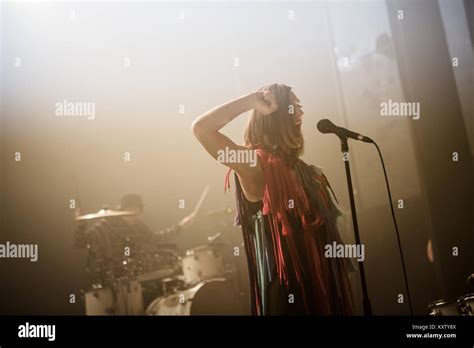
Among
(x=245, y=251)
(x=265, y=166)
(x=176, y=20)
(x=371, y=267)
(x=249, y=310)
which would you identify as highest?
(x=176, y=20)

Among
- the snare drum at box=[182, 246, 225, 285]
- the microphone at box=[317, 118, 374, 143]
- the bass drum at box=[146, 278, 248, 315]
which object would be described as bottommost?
the bass drum at box=[146, 278, 248, 315]

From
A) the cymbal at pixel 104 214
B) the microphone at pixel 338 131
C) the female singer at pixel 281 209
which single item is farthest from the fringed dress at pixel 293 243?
the cymbal at pixel 104 214

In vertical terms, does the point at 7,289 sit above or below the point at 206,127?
below

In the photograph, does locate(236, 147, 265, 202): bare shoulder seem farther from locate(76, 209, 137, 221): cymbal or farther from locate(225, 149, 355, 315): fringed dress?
locate(76, 209, 137, 221): cymbal

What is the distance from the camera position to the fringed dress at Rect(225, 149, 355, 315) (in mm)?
2539

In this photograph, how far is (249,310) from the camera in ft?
8.41

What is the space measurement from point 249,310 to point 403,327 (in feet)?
2.84

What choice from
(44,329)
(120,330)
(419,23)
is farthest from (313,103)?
(44,329)

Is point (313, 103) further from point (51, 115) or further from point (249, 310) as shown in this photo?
point (51, 115)

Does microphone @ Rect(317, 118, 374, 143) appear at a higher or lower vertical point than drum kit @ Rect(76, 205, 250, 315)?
higher

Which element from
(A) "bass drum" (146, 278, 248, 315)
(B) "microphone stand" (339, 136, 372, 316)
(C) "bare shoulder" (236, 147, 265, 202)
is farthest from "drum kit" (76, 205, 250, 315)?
(B) "microphone stand" (339, 136, 372, 316)

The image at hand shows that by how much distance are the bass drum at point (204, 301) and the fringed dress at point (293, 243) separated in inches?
4.7

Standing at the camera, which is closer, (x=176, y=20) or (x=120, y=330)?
(x=120, y=330)

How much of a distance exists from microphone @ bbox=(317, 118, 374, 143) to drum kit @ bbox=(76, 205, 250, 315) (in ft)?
2.84
